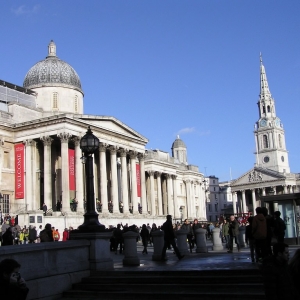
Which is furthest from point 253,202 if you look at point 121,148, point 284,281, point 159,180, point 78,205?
point 284,281

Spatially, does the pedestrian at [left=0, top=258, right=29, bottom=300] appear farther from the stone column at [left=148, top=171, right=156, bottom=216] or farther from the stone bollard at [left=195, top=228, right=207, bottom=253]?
the stone column at [left=148, top=171, right=156, bottom=216]

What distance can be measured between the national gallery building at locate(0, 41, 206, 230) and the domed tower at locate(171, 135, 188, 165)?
2832cm

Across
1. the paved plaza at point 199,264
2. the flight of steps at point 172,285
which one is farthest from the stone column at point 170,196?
the flight of steps at point 172,285

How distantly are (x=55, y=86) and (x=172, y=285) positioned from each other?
140 feet

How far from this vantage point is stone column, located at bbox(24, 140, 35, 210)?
1710 inches

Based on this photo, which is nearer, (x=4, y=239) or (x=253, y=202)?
(x=4, y=239)

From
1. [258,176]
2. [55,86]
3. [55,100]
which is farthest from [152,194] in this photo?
[258,176]

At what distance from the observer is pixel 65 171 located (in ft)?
137

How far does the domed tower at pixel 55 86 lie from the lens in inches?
2050

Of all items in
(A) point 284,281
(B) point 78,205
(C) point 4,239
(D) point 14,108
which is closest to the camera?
(A) point 284,281

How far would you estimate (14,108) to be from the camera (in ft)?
151

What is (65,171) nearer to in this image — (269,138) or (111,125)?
(111,125)

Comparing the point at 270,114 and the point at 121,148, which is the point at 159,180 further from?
the point at 270,114

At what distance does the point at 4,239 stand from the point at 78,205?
Answer: 22.3 m
